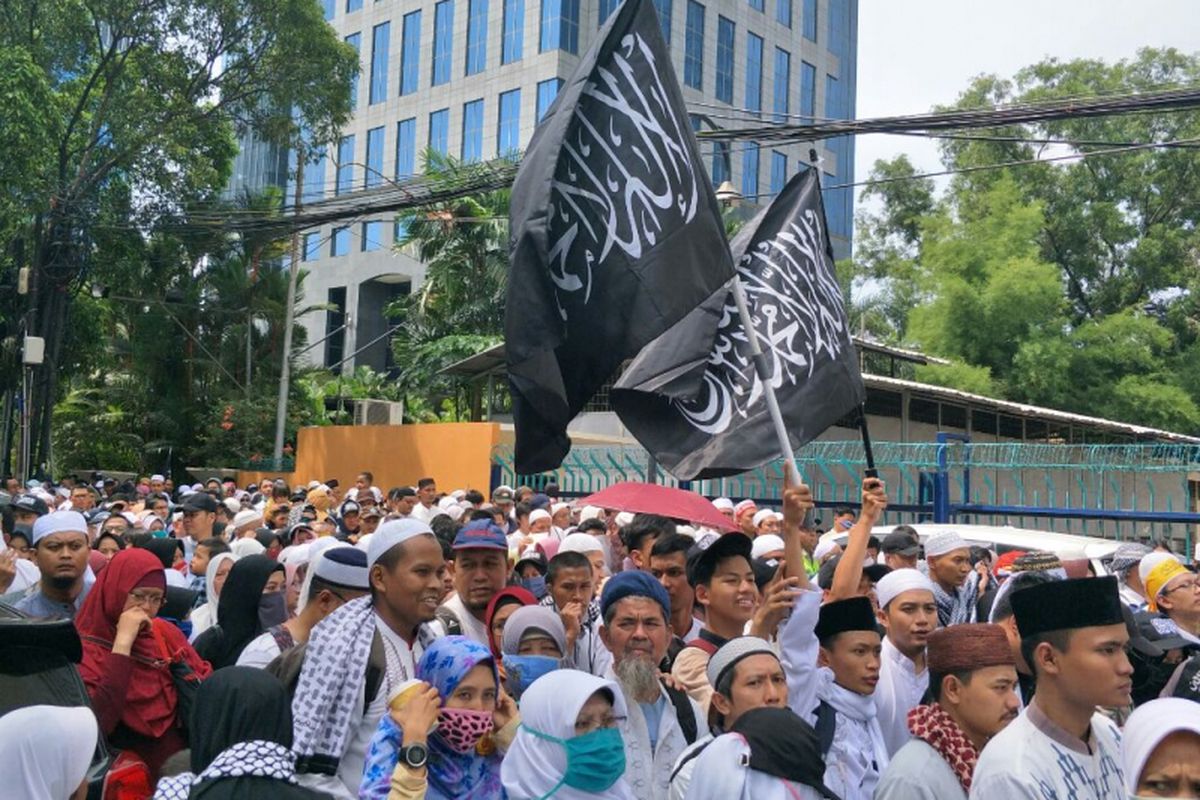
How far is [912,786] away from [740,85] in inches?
1932

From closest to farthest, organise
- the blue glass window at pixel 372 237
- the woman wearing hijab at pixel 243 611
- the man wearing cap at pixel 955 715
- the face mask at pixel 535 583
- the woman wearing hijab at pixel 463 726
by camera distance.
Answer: the man wearing cap at pixel 955 715 → the woman wearing hijab at pixel 463 726 → the woman wearing hijab at pixel 243 611 → the face mask at pixel 535 583 → the blue glass window at pixel 372 237

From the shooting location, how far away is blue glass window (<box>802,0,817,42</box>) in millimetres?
53875

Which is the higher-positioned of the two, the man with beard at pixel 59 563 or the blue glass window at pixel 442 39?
the blue glass window at pixel 442 39

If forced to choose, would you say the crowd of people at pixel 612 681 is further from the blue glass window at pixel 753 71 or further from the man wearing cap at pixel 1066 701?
the blue glass window at pixel 753 71

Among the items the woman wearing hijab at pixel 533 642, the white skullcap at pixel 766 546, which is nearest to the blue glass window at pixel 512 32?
the white skullcap at pixel 766 546

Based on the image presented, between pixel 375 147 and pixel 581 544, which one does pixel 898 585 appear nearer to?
pixel 581 544

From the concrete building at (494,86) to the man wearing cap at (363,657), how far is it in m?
40.5

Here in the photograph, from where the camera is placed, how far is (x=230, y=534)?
998 cm

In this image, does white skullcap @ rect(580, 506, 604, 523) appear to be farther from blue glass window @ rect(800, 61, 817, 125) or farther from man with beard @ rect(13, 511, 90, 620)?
blue glass window @ rect(800, 61, 817, 125)

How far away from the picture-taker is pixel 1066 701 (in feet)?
9.95

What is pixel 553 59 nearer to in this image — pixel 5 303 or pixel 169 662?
pixel 5 303

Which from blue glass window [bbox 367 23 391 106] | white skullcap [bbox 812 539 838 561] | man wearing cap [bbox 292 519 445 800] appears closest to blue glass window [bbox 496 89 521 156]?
blue glass window [bbox 367 23 391 106]

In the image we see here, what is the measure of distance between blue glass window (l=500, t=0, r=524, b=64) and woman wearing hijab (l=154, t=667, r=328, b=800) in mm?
43345

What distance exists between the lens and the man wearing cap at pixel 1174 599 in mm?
5754
